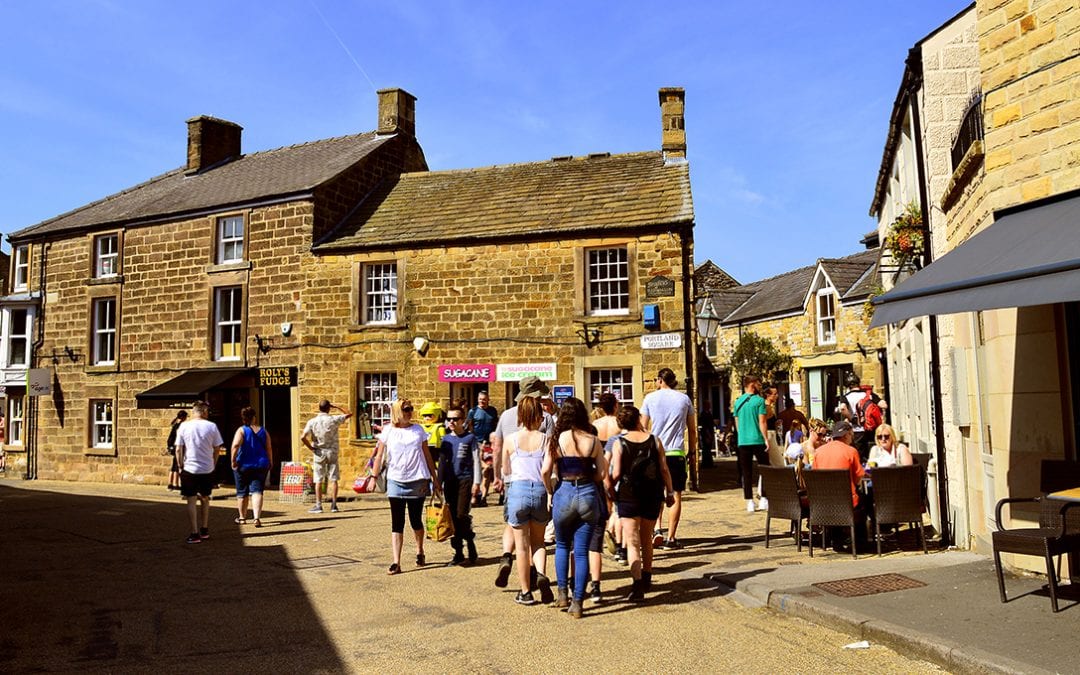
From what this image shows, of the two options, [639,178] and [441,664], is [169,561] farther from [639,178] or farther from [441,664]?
[639,178]

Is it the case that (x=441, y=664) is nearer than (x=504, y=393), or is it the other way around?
(x=441, y=664)

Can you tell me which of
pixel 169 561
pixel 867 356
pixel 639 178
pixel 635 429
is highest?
pixel 639 178

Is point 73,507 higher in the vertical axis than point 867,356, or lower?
lower

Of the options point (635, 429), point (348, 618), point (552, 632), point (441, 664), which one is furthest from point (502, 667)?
point (635, 429)

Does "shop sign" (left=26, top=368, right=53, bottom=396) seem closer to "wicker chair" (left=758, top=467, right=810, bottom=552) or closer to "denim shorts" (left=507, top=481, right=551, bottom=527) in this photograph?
"denim shorts" (left=507, top=481, right=551, bottom=527)

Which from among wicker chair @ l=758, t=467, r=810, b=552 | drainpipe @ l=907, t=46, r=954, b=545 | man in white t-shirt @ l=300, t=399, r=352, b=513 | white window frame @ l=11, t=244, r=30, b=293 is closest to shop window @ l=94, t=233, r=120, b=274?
white window frame @ l=11, t=244, r=30, b=293

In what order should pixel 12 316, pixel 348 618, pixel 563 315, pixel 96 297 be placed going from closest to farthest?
pixel 348 618 < pixel 563 315 < pixel 96 297 < pixel 12 316

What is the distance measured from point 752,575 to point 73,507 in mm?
12544

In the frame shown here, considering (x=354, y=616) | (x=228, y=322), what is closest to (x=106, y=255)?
(x=228, y=322)

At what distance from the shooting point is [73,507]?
15023mm

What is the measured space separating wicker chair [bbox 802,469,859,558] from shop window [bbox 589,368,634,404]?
8443mm

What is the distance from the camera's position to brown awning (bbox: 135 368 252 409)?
1900 cm

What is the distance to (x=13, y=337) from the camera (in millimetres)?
24250

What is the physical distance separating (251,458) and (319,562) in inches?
124
